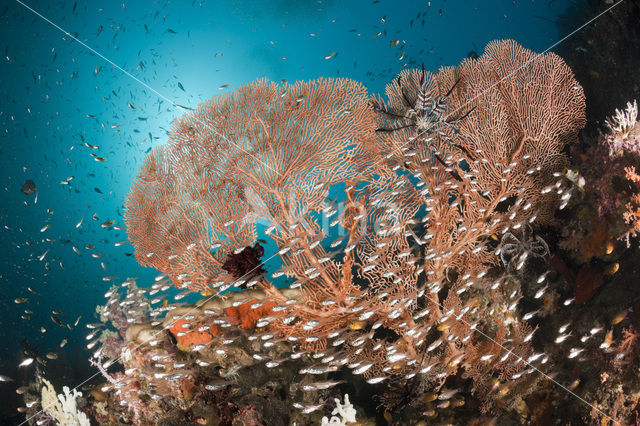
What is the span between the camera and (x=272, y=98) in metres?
5.05

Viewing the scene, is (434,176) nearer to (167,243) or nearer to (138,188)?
(167,243)

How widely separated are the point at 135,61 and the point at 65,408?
11.2m

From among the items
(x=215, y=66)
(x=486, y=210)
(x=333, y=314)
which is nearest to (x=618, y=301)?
(x=486, y=210)

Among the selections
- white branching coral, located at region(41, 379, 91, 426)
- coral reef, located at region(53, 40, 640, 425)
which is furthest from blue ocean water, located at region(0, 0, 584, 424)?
coral reef, located at region(53, 40, 640, 425)

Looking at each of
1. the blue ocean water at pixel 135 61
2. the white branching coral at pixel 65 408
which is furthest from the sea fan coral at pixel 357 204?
the blue ocean water at pixel 135 61

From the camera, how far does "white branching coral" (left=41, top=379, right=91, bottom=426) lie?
561cm

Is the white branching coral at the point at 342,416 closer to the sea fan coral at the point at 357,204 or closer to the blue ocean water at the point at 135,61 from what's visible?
the sea fan coral at the point at 357,204

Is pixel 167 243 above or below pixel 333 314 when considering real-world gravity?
above

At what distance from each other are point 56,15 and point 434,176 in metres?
14.3

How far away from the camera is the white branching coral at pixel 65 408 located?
5613mm

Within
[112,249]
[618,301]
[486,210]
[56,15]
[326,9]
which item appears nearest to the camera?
[618,301]

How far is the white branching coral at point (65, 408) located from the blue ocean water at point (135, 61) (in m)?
4.17

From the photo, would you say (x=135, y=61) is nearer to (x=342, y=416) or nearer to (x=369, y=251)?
(x=369, y=251)

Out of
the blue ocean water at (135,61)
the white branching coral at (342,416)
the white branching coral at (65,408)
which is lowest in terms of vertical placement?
the white branching coral at (342,416)
